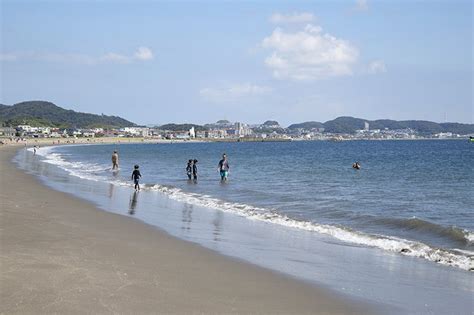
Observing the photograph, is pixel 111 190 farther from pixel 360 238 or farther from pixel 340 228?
pixel 360 238

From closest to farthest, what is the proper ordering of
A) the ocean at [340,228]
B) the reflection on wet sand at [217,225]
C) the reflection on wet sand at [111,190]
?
1. the ocean at [340,228]
2. the reflection on wet sand at [217,225]
3. the reflection on wet sand at [111,190]

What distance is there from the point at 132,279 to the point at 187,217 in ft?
31.3

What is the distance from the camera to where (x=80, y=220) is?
1552 centimetres

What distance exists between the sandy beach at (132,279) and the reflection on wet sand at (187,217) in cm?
227

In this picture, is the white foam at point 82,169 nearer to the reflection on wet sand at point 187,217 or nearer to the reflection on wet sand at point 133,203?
the reflection on wet sand at point 133,203

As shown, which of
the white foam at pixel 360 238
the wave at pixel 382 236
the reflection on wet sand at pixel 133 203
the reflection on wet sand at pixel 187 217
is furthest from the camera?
the reflection on wet sand at pixel 133 203

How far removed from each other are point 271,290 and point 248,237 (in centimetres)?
568

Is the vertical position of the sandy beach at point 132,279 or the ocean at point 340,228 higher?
the sandy beach at point 132,279

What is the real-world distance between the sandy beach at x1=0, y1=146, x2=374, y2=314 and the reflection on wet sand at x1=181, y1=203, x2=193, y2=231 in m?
2.27

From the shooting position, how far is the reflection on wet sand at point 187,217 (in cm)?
1579

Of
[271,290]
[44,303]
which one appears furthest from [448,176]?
[44,303]

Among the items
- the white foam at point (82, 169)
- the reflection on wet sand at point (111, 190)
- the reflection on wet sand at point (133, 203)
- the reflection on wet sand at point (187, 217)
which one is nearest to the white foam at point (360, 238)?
the reflection on wet sand at point (187, 217)

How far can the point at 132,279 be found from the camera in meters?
8.51

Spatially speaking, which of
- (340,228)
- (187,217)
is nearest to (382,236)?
(340,228)
